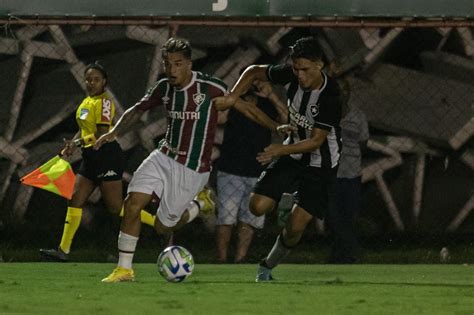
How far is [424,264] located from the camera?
1574 cm

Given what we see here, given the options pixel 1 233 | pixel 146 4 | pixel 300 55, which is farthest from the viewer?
pixel 1 233

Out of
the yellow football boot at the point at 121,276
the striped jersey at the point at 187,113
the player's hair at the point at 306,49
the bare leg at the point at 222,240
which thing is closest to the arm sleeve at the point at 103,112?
the bare leg at the point at 222,240

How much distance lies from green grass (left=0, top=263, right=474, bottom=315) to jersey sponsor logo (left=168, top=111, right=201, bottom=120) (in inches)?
50.4

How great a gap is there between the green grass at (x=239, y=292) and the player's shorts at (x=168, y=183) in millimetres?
569

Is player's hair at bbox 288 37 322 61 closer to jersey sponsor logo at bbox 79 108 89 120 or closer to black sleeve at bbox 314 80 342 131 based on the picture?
black sleeve at bbox 314 80 342 131

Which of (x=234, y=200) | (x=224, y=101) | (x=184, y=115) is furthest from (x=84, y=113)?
(x=224, y=101)

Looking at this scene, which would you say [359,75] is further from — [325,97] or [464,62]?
[325,97]

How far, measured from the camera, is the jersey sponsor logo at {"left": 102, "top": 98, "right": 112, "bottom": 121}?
14945 millimetres

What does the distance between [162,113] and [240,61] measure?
1001 mm

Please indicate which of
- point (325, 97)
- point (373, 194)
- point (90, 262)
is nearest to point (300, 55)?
point (325, 97)

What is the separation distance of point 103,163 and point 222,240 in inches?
54.8

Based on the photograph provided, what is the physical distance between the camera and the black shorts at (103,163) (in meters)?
15.3

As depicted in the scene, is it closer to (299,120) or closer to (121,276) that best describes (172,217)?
(121,276)

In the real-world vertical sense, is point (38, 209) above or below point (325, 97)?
below
